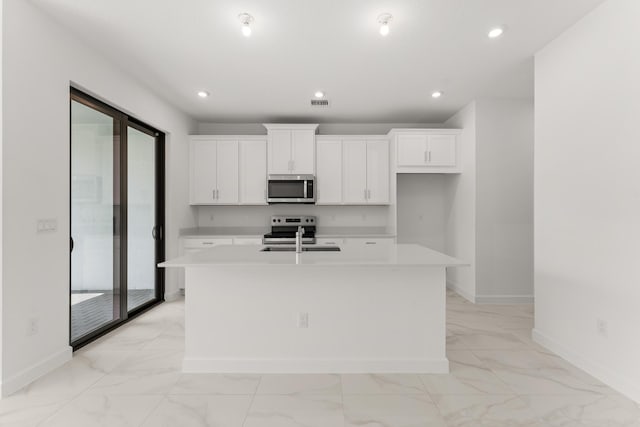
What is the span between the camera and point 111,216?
355 centimetres

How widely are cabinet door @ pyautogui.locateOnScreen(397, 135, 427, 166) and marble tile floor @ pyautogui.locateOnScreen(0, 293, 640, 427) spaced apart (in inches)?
108

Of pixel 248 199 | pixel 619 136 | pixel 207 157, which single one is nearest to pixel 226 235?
pixel 248 199

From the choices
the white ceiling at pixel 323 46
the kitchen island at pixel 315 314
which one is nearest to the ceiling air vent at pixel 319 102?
the white ceiling at pixel 323 46

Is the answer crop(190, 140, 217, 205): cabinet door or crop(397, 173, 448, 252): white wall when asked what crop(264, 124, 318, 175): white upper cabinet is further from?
crop(397, 173, 448, 252): white wall

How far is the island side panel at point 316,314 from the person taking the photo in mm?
2590

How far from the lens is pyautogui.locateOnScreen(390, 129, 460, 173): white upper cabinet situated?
4914 millimetres

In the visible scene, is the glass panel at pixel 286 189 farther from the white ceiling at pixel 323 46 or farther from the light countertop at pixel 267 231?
the white ceiling at pixel 323 46

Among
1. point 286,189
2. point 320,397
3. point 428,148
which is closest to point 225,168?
point 286,189

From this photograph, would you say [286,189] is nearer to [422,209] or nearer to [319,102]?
[319,102]

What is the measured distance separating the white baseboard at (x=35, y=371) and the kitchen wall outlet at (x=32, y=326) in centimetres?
23

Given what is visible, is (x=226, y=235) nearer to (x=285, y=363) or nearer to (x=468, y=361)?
(x=285, y=363)

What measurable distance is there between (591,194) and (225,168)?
14.3 feet

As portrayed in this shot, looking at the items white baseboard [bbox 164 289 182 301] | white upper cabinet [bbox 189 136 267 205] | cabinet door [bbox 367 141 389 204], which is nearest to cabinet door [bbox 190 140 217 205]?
white upper cabinet [bbox 189 136 267 205]

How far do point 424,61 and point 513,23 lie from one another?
823mm
